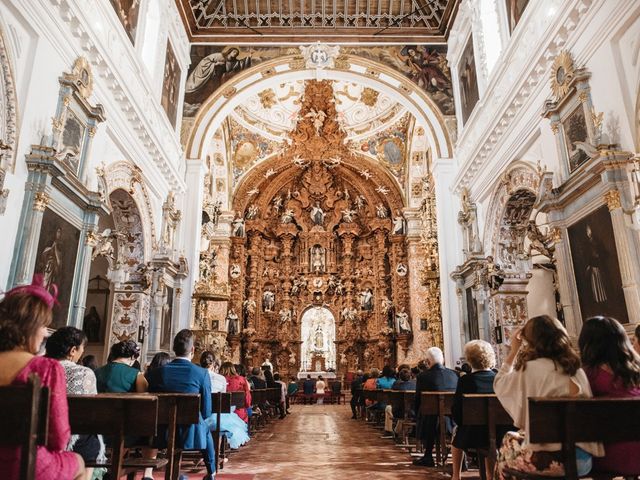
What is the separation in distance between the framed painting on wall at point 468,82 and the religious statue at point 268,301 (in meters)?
12.3

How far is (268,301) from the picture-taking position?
2223 centimetres

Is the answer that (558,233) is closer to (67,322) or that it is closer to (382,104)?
(67,322)

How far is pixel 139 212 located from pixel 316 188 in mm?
13383

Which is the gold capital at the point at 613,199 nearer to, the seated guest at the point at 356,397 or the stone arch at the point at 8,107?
the stone arch at the point at 8,107

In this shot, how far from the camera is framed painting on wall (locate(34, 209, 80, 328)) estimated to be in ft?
20.9

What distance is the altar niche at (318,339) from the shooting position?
22078 millimetres

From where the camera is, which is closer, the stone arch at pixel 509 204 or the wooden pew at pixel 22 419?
the wooden pew at pixel 22 419

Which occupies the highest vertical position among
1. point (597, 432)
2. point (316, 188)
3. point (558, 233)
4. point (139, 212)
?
point (316, 188)

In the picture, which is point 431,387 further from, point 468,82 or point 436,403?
point 468,82

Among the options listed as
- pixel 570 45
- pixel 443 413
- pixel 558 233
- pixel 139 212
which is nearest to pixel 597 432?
pixel 443 413

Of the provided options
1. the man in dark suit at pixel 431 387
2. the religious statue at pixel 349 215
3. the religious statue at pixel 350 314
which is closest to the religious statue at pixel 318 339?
the religious statue at pixel 350 314

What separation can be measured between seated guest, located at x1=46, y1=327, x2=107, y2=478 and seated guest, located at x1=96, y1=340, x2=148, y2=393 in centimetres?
69

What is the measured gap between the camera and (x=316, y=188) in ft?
76.6

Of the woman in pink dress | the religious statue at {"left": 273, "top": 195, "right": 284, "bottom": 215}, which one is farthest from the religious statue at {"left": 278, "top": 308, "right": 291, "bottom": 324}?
the woman in pink dress
